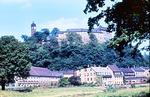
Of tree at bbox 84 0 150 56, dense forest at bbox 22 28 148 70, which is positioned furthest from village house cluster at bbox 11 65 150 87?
tree at bbox 84 0 150 56

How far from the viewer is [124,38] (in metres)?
21.1

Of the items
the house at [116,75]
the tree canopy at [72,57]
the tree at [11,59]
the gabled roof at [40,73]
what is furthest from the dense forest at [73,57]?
the tree at [11,59]

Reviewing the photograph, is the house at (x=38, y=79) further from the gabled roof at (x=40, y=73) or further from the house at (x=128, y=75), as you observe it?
the house at (x=128, y=75)

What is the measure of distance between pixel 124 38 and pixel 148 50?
8.23 ft

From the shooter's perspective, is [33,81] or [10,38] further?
[33,81]

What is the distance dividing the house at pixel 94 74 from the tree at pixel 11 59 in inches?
2436

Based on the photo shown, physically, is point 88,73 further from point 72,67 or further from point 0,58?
point 0,58

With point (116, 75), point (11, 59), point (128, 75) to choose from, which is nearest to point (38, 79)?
point (116, 75)

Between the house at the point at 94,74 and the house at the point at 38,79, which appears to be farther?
the house at the point at 94,74

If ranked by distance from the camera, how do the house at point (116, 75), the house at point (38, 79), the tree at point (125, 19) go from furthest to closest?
the house at point (116, 75), the house at point (38, 79), the tree at point (125, 19)

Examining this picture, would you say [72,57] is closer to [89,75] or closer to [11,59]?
[89,75]

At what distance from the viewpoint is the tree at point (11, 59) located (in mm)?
67000

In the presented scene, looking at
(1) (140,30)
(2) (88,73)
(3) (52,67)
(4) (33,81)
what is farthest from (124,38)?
(3) (52,67)

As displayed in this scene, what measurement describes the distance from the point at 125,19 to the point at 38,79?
104237 millimetres
